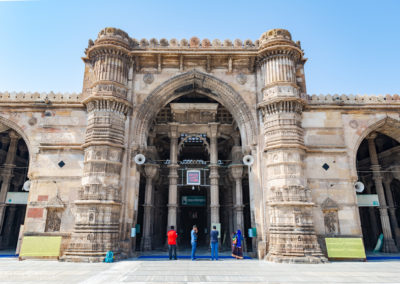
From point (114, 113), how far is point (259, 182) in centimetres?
841

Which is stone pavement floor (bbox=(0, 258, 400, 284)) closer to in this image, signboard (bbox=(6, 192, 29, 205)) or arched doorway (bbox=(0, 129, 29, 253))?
signboard (bbox=(6, 192, 29, 205))

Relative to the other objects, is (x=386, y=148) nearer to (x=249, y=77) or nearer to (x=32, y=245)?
(x=249, y=77)

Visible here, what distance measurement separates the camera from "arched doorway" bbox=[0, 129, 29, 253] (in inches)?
681

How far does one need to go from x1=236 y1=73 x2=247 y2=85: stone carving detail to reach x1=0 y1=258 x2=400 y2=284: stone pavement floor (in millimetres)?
9724

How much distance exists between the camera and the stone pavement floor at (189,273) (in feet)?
26.7

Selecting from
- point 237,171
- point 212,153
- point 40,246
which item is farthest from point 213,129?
point 40,246

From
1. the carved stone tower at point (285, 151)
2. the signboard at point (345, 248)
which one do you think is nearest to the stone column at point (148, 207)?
the carved stone tower at point (285, 151)

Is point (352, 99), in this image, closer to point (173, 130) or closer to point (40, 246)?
point (173, 130)

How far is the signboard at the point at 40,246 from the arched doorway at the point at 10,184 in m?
3.69

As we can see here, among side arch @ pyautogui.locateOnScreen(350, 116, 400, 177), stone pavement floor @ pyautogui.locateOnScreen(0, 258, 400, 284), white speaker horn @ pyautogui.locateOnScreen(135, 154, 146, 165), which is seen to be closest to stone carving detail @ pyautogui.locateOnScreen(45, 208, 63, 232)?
stone pavement floor @ pyautogui.locateOnScreen(0, 258, 400, 284)

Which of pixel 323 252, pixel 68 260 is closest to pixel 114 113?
pixel 68 260

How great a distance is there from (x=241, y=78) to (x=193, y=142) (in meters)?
9.29

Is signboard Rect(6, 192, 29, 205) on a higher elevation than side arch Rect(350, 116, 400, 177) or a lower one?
lower

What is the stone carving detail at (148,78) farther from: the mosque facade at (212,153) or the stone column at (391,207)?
the stone column at (391,207)
